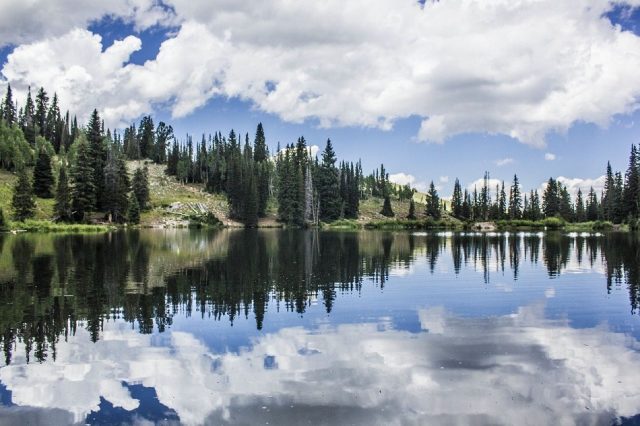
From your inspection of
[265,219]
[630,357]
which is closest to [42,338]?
[630,357]

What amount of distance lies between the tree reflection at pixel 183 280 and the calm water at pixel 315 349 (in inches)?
6.8

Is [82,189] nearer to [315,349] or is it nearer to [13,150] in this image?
[13,150]

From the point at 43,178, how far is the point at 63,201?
21028 mm

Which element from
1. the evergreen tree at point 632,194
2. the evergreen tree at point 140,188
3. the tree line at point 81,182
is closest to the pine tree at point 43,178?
the tree line at point 81,182

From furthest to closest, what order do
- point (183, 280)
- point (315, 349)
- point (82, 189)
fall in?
point (82, 189) → point (183, 280) → point (315, 349)

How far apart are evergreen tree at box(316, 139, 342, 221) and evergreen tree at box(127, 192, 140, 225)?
5903 centimetres

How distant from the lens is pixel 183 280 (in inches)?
1350

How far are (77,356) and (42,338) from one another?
3.03 meters

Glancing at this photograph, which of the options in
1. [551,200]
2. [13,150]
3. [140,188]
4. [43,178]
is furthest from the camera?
[551,200]

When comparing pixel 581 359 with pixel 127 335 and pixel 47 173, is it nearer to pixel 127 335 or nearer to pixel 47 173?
pixel 127 335

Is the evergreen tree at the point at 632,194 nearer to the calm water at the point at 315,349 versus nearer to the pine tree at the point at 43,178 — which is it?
the calm water at the point at 315,349

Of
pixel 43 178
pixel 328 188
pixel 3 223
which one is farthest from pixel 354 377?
pixel 328 188

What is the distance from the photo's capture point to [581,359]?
16.7 m

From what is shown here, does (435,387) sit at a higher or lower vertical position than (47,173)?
lower
